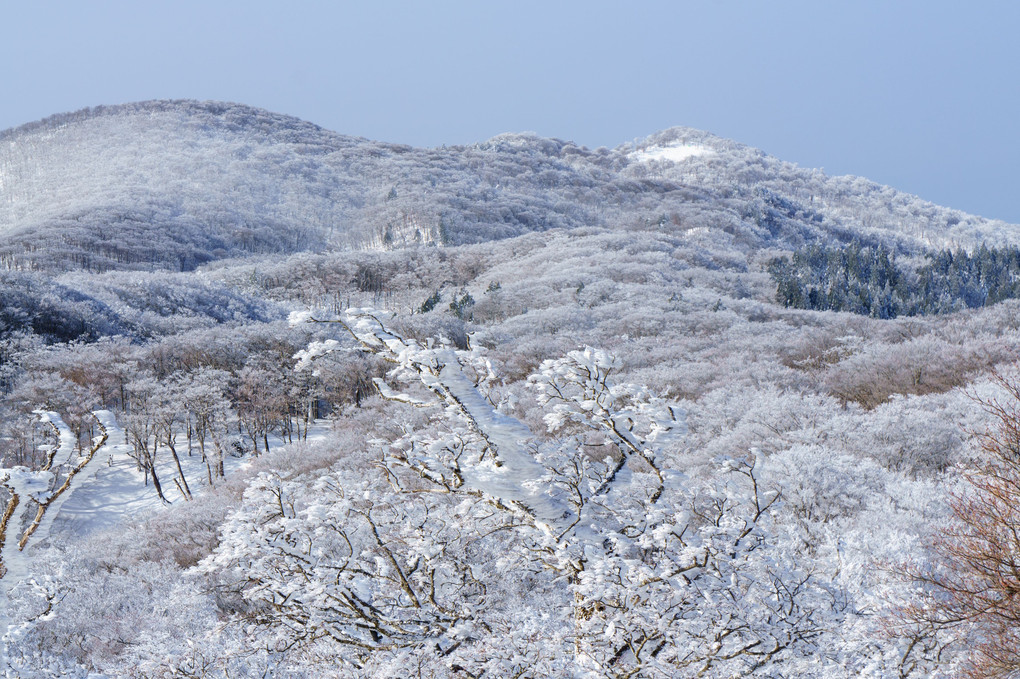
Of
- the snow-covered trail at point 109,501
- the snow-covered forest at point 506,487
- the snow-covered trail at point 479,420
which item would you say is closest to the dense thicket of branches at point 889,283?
the snow-covered forest at point 506,487

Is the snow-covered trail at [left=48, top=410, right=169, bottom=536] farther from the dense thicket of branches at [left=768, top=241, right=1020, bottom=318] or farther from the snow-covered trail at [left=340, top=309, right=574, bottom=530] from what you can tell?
the dense thicket of branches at [left=768, top=241, right=1020, bottom=318]

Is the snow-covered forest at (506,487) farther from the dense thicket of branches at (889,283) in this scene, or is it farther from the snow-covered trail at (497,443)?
the dense thicket of branches at (889,283)

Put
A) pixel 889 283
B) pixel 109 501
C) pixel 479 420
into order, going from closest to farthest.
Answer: pixel 479 420, pixel 109 501, pixel 889 283

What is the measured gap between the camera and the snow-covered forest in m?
5.35

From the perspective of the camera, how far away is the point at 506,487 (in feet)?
15.4

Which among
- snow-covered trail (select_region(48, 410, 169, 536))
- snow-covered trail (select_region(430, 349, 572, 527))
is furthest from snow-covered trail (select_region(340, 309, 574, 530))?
snow-covered trail (select_region(48, 410, 169, 536))

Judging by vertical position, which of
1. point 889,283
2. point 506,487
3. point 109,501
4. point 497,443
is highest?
point 497,443

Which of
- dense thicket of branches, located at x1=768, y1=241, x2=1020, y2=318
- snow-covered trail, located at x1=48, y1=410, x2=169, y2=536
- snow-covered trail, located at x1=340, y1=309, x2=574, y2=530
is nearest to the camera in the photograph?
snow-covered trail, located at x1=340, y1=309, x2=574, y2=530

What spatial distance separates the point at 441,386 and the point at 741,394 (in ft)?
79.6

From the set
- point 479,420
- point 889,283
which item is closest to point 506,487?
point 479,420

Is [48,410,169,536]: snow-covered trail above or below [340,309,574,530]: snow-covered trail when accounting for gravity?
below

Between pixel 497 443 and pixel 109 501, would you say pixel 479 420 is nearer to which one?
pixel 497 443

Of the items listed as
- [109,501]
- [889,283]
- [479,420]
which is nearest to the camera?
[479,420]

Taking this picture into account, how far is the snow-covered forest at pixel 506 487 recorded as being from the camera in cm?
535
